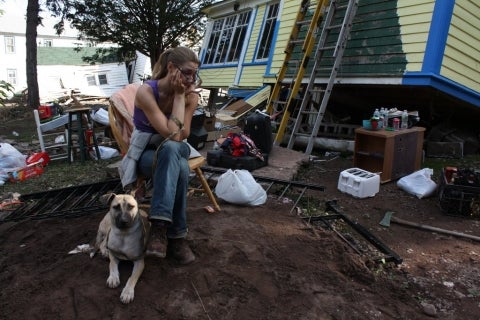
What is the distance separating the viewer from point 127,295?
6.96 ft

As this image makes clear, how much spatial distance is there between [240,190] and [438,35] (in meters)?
3.78

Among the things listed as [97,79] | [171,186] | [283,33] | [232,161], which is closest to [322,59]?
[283,33]

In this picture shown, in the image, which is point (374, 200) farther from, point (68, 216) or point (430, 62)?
point (68, 216)

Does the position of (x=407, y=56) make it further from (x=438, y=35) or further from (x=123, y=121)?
(x=123, y=121)

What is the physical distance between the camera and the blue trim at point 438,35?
5.30 meters

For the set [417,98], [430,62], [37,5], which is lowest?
[417,98]

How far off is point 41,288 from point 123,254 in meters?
0.51

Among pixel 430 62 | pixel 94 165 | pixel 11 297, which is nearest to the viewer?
pixel 11 297

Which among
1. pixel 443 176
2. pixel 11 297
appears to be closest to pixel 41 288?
pixel 11 297

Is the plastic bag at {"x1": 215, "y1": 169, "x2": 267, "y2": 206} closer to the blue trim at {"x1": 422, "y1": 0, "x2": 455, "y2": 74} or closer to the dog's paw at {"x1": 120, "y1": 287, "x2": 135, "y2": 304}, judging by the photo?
the dog's paw at {"x1": 120, "y1": 287, "x2": 135, "y2": 304}

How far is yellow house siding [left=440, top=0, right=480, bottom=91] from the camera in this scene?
5.44 m

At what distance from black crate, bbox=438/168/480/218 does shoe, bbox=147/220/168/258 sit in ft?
9.51

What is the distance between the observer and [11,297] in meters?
2.20

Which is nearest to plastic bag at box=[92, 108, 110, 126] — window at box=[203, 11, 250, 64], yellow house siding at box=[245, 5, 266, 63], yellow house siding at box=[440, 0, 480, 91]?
yellow house siding at box=[245, 5, 266, 63]
